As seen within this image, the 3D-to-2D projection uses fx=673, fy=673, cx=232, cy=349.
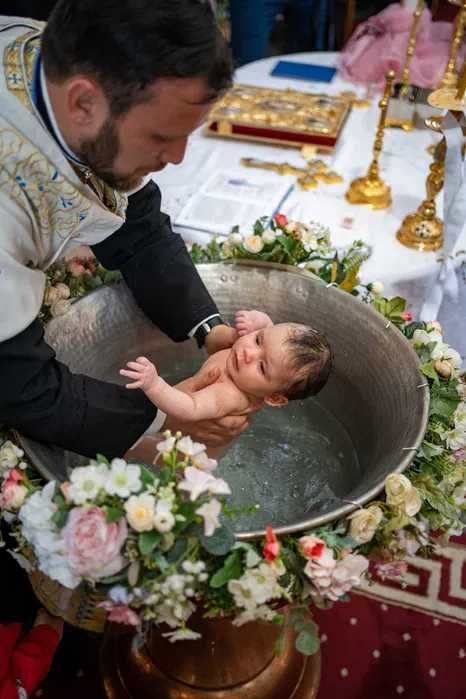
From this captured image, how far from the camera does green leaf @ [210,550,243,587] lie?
0.75 meters

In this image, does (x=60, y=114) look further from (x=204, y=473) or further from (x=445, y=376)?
(x=445, y=376)

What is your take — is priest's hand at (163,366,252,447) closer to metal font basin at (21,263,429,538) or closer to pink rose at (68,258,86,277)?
metal font basin at (21,263,429,538)

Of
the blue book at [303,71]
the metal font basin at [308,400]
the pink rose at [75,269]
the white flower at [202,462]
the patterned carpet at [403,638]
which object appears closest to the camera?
the white flower at [202,462]

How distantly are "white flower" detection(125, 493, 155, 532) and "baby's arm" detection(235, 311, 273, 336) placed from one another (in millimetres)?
Result: 455

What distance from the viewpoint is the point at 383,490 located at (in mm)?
848

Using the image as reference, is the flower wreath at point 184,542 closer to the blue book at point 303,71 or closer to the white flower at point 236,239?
the white flower at point 236,239

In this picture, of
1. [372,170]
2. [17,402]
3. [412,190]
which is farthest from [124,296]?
[412,190]

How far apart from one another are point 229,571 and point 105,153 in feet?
1.65

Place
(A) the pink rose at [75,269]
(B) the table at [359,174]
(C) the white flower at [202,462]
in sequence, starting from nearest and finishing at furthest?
(C) the white flower at [202,462] → (A) the pink rose at [75,269] → (B) the table at [359,174]

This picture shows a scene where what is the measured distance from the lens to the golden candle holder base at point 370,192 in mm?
1609

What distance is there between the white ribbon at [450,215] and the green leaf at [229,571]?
851 mm

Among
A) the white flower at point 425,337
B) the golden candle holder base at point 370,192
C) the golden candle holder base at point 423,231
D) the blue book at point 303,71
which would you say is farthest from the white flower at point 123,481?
the blue book at point 303,71

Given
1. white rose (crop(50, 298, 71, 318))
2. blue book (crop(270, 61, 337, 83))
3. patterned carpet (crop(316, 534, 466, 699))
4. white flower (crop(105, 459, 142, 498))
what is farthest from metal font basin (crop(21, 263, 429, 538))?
blue book (crop(270, 61, 337, 83))

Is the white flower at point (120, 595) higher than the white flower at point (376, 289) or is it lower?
lower
